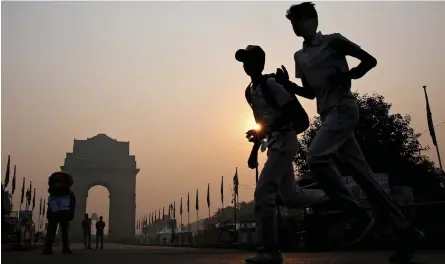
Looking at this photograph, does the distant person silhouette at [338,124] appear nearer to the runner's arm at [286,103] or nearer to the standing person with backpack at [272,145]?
the runner's arm at [286,103]

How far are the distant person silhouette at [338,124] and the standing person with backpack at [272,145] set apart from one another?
1.27 feet

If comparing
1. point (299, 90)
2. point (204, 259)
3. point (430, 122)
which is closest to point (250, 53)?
point (299, 90)

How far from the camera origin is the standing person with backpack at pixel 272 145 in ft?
15.4

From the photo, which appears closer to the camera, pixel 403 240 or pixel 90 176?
pixel 403 240

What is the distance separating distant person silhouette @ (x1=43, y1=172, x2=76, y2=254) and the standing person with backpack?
702 cm

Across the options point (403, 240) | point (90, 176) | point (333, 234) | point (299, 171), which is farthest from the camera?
point (90, 176)

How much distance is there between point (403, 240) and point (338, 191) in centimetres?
74

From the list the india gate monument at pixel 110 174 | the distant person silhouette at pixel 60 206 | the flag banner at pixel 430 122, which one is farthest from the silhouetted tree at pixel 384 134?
the india gate monument at pixel 110 174

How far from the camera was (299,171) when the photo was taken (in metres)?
43.2

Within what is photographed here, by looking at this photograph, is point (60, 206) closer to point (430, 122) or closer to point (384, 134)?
point (430, 122)

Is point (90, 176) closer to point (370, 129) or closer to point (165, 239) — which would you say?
point (165, 239)

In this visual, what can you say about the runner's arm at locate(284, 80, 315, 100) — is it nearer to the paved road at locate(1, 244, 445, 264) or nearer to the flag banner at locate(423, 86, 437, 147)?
the paved road at locate(1, 244, 445, 264)

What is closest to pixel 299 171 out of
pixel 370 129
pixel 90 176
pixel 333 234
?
pixel 370 129

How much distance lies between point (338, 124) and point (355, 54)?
0.74m
